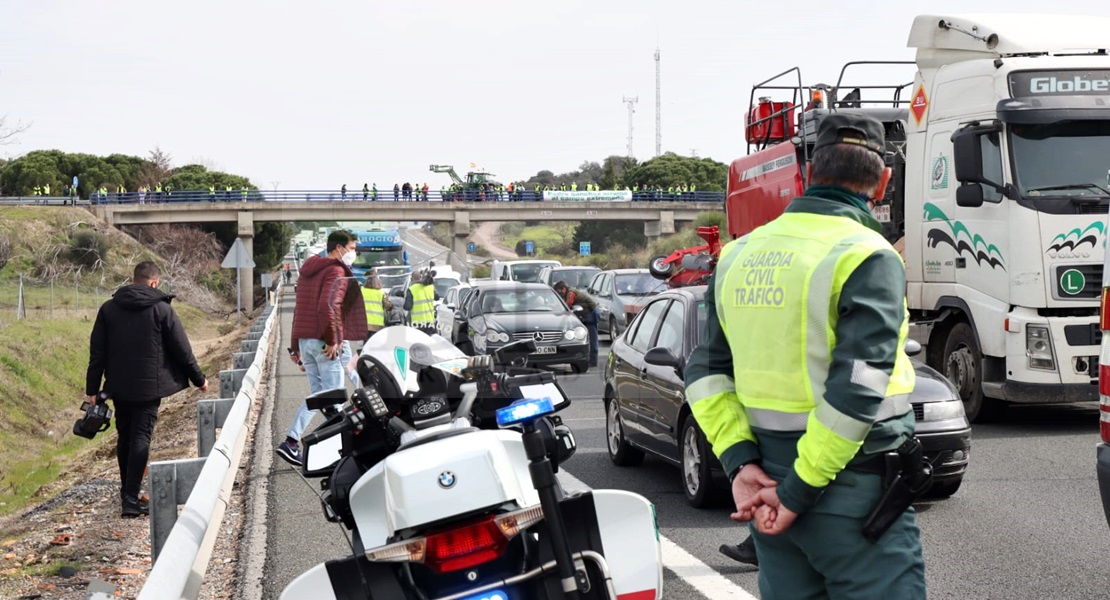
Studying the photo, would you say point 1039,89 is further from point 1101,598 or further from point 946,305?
point 1101,598

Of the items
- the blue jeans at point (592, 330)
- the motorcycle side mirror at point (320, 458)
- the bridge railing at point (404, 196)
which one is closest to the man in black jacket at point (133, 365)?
the motorcycle side mirror at point (320, 458)

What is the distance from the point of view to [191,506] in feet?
17.5

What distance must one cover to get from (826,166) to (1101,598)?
147 inches

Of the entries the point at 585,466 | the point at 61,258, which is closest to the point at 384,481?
the point at 585,466

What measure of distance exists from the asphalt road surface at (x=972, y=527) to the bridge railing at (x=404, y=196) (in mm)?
67667

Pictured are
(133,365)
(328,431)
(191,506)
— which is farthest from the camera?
(133,365)

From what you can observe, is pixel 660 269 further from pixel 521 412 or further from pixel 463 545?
pixel 463 545

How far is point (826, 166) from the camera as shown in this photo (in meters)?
3.43

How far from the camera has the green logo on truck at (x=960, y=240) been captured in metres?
11.9

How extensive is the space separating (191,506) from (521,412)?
1955 mm

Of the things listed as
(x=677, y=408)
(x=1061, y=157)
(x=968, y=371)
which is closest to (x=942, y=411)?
(x=677, y=408)

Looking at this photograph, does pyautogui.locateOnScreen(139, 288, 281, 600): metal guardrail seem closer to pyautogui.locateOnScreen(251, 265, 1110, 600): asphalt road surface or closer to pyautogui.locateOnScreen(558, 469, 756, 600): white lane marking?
pyautogui.locateOnScreen(251, 265, 1110, 600): asphalt road surface

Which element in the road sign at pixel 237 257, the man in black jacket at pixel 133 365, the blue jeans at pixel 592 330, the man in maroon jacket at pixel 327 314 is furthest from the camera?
the road sign at pixel 237 257

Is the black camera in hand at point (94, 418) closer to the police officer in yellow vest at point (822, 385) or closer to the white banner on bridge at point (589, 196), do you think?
the police officer in yellow vest at point (822, 385)
